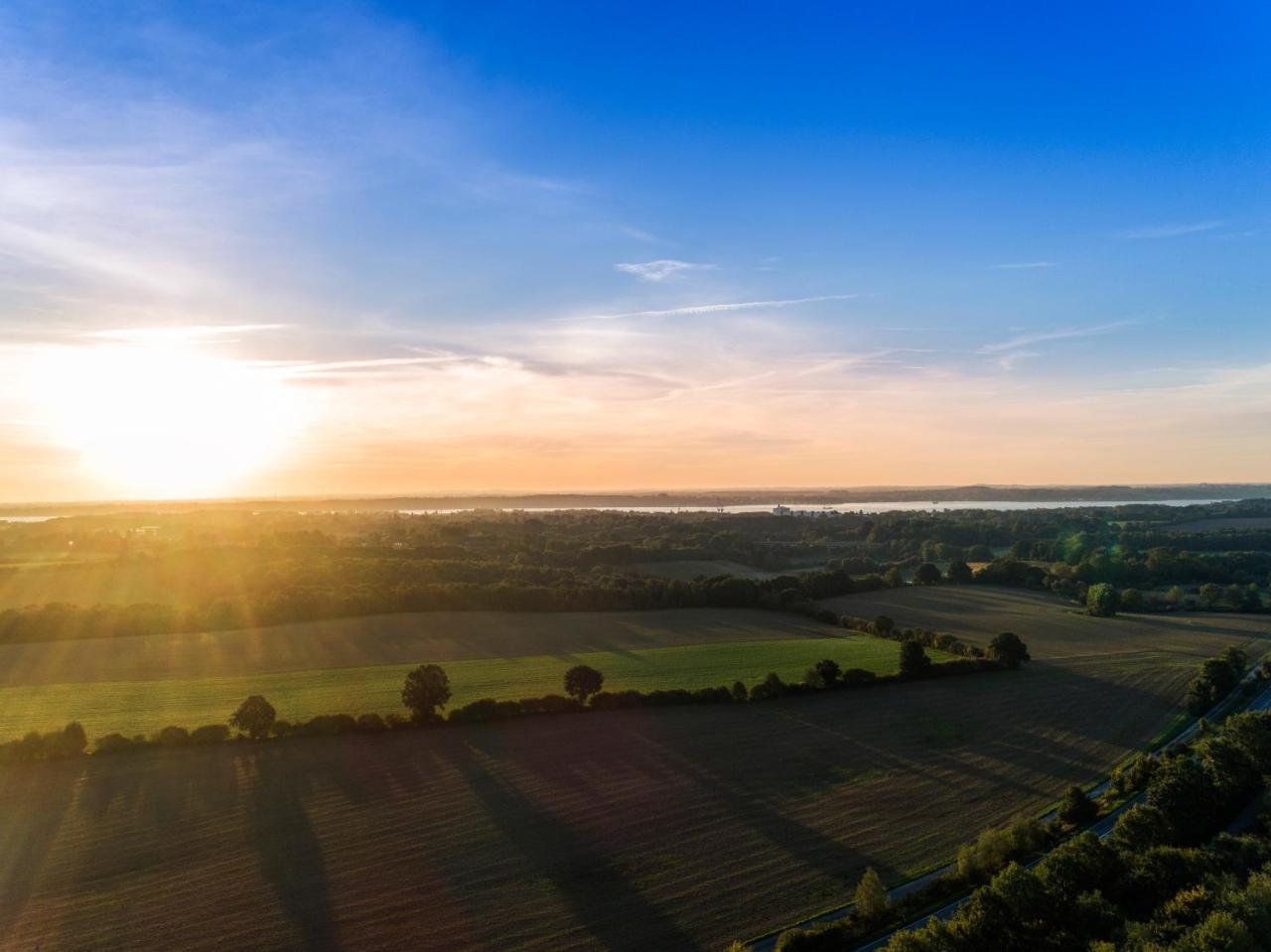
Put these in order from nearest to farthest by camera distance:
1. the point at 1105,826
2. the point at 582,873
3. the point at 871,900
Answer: the point at 871,900 < the point at 582,873 < the point at 1105,826

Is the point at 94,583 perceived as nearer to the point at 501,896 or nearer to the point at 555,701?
Answer: the point at 555,701

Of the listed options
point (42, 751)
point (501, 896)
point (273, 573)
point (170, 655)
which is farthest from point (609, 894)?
point (273, 573)

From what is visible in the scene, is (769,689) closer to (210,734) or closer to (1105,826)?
(1105,826)

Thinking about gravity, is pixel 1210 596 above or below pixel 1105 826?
above

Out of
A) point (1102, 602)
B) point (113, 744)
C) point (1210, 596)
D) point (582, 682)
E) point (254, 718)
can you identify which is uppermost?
point (1210, 596)

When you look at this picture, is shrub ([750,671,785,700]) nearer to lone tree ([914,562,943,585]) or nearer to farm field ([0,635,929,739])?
farm field ([0,635,929,739])

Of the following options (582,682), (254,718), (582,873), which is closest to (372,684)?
(254,718)

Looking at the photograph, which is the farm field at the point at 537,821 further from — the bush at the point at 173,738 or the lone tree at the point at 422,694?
the lone tree at the point at 422,694
